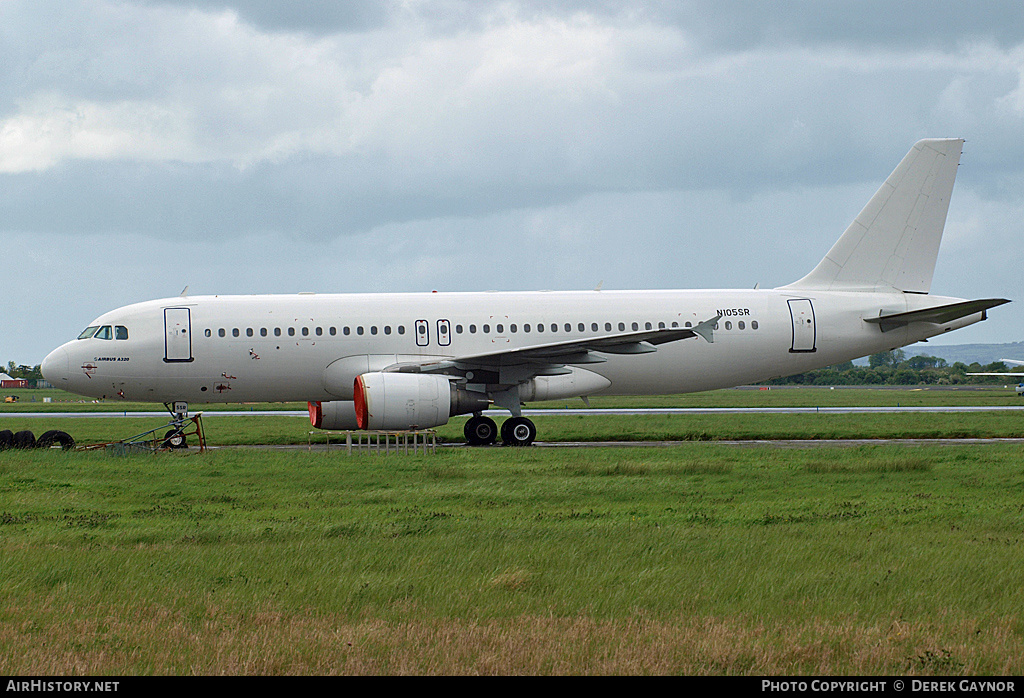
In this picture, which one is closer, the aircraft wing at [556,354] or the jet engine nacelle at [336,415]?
the aircraft wing at [556,354]

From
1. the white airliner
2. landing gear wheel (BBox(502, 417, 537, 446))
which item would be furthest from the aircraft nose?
landing gear wheel (BBox(502, 417, 537, 446))

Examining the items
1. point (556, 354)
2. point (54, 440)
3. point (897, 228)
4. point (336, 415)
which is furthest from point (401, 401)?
point (897, 228)

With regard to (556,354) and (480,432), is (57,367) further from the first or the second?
(556,354)

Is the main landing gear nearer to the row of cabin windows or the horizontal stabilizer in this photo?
the row of cabin windows

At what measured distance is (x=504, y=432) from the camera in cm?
2470

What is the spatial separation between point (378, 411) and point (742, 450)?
25.9 ft

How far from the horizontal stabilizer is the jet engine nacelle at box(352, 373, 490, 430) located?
12055mm

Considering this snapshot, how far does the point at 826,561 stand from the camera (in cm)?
960

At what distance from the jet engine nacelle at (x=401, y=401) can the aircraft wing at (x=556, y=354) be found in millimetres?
1399

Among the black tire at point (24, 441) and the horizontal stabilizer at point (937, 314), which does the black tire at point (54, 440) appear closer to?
the black tire at point (24, 441)

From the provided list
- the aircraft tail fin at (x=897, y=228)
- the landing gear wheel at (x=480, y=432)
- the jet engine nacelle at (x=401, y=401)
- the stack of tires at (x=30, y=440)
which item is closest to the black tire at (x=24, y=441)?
the stack of tires at (x=30, y=440)

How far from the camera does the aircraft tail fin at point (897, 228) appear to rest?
90.3 ft

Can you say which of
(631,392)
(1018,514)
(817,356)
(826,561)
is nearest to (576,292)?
(631,392)

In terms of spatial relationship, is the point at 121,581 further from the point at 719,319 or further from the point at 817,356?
the point at 817,356
